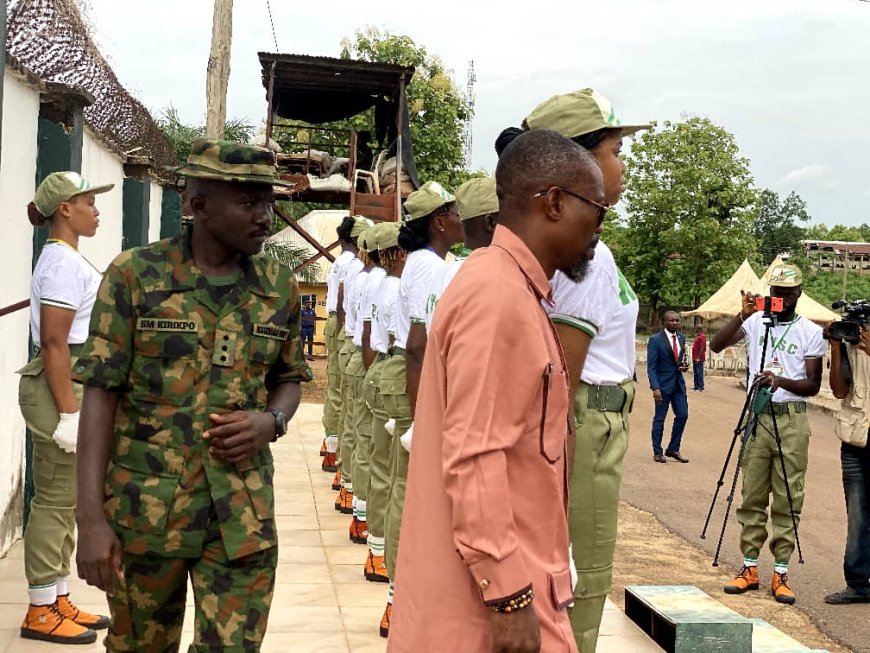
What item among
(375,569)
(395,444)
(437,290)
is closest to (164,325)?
(437,290)

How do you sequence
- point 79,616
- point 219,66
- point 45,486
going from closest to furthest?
point 45,486 → point 79,616 → point 219,66

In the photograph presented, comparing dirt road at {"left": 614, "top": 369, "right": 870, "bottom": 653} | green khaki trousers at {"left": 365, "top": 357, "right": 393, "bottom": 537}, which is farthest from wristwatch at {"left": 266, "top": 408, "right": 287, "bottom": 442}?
dirt road at {"left": 614, "top": 369, "right": 870, "bottom": 653}

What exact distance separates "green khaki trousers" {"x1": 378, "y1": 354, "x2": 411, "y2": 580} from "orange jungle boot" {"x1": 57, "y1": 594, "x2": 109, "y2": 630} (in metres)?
1.48

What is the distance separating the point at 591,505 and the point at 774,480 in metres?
4.48

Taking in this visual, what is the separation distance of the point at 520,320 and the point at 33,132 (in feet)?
18.1

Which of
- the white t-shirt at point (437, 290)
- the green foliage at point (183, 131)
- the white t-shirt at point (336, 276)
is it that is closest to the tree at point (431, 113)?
the green foliage at point (183, 131)

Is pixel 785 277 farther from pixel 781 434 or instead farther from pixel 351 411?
pixel 351 411

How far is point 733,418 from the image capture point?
2045 centimetres

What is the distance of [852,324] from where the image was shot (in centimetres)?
750

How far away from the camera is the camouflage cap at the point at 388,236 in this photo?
23.0 ft

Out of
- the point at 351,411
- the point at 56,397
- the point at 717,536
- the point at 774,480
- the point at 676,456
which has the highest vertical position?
the point at 56,397

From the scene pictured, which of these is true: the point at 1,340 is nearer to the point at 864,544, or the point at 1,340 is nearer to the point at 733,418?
the point at 864,544

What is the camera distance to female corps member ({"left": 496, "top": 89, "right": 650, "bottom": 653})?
10.7 ft

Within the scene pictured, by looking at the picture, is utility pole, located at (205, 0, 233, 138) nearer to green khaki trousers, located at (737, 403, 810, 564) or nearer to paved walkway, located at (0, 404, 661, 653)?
paved walkway, located at (0, 404, 661, 653)
